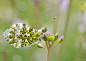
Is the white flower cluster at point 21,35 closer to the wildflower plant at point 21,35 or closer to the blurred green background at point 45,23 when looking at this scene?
the wildflower plant at point 21,35

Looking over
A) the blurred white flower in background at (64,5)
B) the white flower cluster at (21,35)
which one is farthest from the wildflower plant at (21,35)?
the blurred white flower in background at (64,5)

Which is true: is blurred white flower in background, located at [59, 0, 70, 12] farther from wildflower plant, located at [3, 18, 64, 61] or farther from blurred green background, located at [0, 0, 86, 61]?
wildflower plant, located at [3, 18, 64, 61]

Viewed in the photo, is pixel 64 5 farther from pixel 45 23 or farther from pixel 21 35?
pixel 21 35

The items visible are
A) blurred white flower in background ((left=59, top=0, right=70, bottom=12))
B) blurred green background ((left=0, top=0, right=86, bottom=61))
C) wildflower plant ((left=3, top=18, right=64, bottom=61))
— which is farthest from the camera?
blurred white flower in background ((left=59, top=0, right=70, bottom=12))

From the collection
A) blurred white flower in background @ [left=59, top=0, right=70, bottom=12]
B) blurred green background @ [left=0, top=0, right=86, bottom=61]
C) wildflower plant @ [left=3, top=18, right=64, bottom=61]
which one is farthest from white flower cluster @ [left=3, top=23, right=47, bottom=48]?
blurred white flower in background @ [left=59, top=0, right=70, bottom=12]

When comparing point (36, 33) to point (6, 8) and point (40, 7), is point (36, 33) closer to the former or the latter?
point (40, 7)

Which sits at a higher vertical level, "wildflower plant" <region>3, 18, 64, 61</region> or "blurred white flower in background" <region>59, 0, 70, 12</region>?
"blurred white flower in background" <region>59, 0, 70, 12</region>

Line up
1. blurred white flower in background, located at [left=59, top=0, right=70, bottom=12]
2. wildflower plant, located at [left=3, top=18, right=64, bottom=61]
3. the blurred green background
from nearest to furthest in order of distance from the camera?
1. wildflower plant, located at [left=3, top=18, right=64, bottom=61]
2. the blurred green background
3. blurred white flower in background, located at [left=59, top=0, right=70, bottom=12]

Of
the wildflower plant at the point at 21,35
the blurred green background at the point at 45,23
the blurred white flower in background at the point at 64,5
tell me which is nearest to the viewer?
the wildflower plant at the point at 21,35

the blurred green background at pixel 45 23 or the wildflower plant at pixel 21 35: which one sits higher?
the blurred green background at pixel 45 23

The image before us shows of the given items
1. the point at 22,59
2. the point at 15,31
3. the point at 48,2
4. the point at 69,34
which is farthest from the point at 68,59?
the point at 15,31

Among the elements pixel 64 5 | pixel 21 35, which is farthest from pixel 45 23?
pixel 21 35

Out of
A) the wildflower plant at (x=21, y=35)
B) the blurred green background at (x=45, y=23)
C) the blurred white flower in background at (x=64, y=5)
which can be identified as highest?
the blurred white flower in background at (x=64, y=5)
